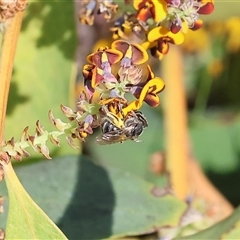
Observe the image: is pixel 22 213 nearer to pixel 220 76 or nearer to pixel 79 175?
pixel 79 175

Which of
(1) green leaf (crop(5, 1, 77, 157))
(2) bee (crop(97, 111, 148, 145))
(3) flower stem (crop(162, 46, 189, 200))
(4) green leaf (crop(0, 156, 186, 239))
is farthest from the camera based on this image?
(3) flower stem (crop(162, 46, 189, 200))

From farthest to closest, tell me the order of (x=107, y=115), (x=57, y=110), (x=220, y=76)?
1. (x=220, y=76)
2. (x=57, y=110)
3. (x=107, y=115)

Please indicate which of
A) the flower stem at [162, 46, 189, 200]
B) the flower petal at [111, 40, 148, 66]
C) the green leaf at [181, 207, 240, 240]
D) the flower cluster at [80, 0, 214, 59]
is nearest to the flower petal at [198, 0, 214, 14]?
the flower cluster at [80, 0, 214, 59]

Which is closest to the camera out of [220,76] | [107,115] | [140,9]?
[107,115]

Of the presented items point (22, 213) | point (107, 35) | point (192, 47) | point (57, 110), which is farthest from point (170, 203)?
point (192, 47)

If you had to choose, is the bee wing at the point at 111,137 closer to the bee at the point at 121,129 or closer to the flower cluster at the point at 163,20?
the bee at the point at 121,129

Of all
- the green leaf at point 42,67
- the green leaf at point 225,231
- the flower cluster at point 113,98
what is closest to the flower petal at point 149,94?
the flower cluster at point 113,98

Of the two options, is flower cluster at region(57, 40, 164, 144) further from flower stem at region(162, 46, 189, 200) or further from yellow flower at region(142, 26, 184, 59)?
flower stem at region(162, 46, 189, 200)
